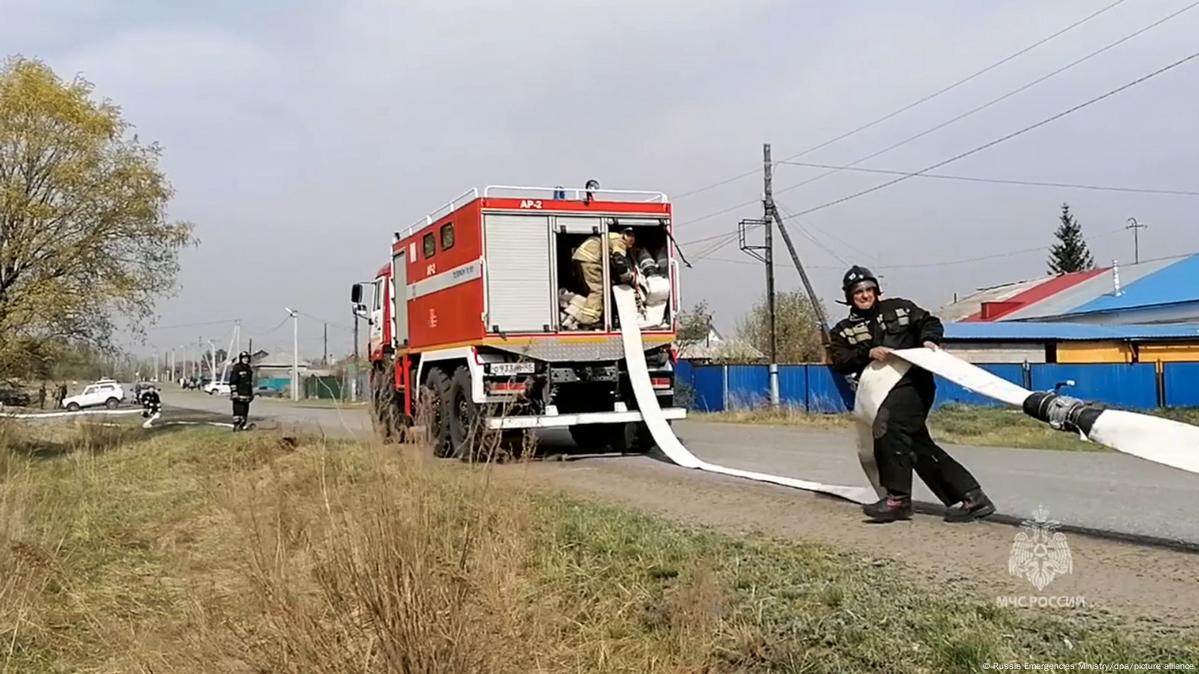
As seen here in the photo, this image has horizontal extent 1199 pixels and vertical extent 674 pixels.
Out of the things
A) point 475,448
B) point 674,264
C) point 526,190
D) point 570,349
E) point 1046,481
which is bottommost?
point 1046,481

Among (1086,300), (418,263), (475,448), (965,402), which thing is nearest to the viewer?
(475,448)

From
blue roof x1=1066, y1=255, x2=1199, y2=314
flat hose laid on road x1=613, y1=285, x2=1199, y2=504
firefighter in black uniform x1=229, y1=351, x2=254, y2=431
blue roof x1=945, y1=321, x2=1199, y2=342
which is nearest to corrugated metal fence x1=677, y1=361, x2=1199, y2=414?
blue roof x1=945, y1=321, x2=1199, y2=342

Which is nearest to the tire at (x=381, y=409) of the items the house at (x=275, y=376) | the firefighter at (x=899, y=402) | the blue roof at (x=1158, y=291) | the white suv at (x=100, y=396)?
the firefighter at (x=899, y=402)

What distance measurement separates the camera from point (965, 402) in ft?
85.9

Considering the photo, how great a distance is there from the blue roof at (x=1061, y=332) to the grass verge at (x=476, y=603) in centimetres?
3216

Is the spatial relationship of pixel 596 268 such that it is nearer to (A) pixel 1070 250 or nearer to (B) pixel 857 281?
(B) pixel 857 281

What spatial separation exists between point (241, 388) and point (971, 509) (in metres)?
18.8

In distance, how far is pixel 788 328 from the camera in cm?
Result: 4534

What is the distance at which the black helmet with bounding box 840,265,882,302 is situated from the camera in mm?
6344

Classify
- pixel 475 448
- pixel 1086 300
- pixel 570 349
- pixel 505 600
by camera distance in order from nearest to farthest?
pixel 505 600
pixel 475 448
pixel 570 349
pixel 1086 300

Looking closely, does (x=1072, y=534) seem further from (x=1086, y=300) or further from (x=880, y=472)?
(x=1086, y=300)

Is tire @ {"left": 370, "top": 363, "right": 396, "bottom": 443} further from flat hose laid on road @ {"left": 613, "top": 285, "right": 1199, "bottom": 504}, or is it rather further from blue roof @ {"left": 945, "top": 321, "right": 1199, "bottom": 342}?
blue roof @ {"left": 945, "top": 321, "right": 1199, "bottom": 342}

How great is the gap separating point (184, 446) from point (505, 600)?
15.8 m

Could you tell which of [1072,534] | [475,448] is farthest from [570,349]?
[1072,534]
